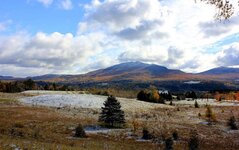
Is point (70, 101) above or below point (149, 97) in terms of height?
below

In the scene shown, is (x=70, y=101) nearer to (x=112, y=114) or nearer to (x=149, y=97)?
(x=112, y=114)

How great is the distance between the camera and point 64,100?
7806cm

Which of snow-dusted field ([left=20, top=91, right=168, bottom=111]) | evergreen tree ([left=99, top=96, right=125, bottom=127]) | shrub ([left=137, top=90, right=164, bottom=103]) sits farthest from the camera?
shrub ([left=137, top=90, right=164, bottom=103])

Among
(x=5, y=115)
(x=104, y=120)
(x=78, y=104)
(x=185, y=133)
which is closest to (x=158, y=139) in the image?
(x=185, y=133)

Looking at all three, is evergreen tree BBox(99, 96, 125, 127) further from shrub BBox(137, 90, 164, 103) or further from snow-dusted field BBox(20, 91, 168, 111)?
shrub BBox(137, 90, 164, 103)

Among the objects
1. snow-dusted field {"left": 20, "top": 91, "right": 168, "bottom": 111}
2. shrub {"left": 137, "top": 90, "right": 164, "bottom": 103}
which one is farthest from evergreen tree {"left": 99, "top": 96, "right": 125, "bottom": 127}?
shrub {"left": 137, "top": 90, "right": 164, "bottom": 103}

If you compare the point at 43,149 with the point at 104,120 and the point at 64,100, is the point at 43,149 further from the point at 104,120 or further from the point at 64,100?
the point at 64,100

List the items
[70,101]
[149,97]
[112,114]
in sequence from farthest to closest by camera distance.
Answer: [149,97] < [70,101] < [112,114]

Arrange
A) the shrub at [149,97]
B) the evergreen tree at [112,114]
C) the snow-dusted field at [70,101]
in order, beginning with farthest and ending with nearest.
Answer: the shrub at [149,97] → the snow-dusted field at [70,101] → the evergreen tree at [112,114]

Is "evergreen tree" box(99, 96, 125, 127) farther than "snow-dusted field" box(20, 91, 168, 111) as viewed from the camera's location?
No

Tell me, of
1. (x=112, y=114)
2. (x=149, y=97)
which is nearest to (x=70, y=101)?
(x=112, y=114)

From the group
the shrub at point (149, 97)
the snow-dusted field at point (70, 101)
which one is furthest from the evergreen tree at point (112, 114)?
the shrub at point (149, 97)

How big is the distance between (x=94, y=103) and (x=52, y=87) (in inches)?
2620

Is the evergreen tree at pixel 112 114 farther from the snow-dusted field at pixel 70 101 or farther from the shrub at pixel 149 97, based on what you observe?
the shrub at pixel 149 97
